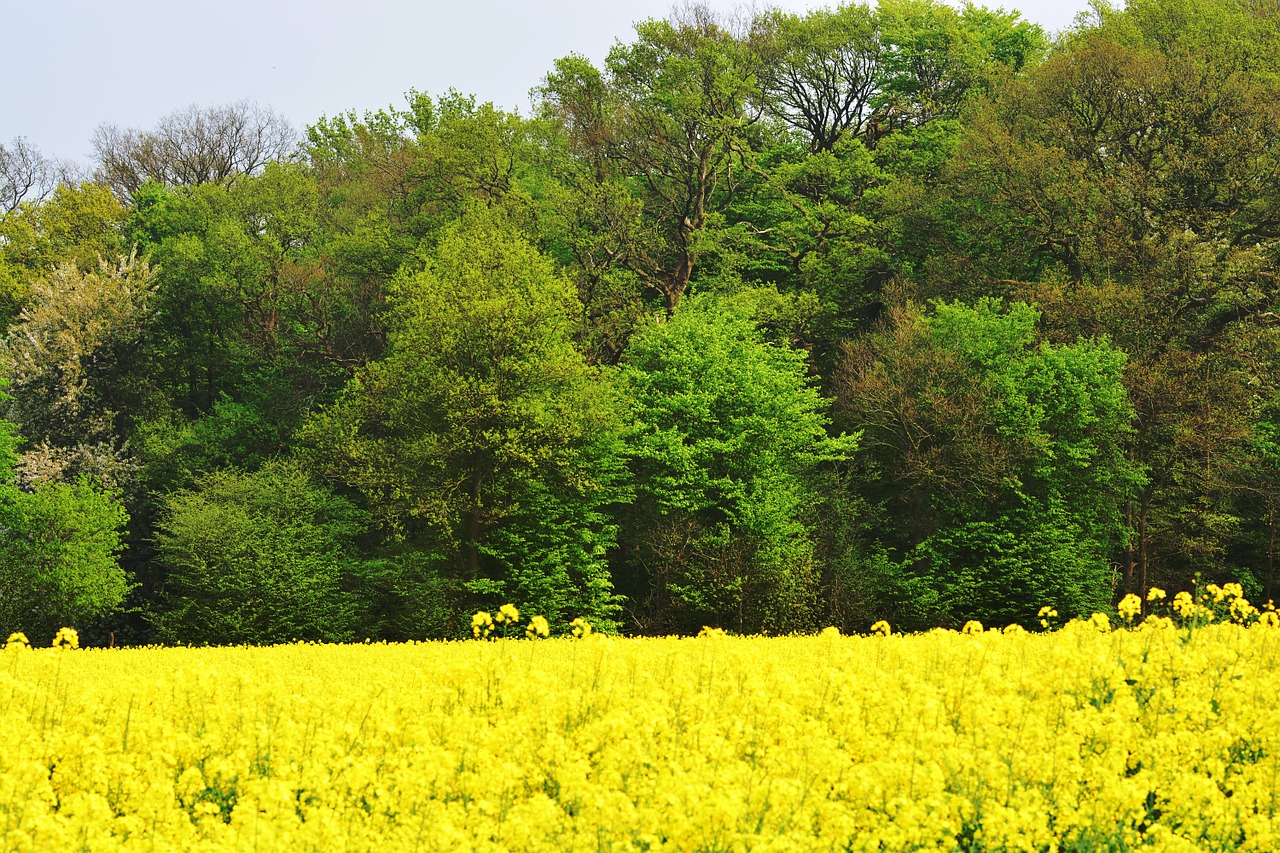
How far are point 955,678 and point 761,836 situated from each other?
5149 millimetres

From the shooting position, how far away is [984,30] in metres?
51.7

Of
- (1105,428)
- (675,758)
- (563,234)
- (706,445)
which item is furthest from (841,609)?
(675,758)

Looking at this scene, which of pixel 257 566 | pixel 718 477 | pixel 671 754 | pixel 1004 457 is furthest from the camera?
pixel 718 477

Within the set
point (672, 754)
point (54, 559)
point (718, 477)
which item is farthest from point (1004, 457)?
point (672, 754)

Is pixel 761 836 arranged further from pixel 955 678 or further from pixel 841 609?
pixel 841 609

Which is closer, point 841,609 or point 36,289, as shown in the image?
point 841,609

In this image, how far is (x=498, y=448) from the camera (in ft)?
121

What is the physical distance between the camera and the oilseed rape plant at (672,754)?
25.7ft

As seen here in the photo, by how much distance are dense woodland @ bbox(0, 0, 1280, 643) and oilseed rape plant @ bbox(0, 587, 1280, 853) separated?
25.0 m

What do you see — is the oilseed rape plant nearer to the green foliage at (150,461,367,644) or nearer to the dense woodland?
the dense woodland

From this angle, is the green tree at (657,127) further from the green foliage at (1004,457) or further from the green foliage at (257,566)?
the green foliage at (257,566)

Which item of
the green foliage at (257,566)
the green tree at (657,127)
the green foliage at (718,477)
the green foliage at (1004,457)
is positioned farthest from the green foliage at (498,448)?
the green foliage at (1004,457)

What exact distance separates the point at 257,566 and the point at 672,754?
105ft

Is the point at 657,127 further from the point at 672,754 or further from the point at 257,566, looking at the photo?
the point at 672,754
